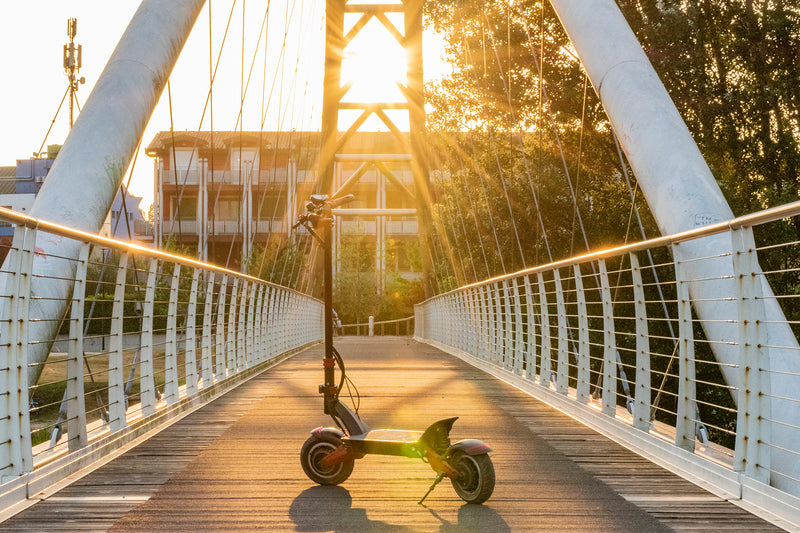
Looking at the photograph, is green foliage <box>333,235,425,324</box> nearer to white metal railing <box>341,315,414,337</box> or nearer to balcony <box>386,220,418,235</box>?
white metal railing <box>341,315,414,337</box>

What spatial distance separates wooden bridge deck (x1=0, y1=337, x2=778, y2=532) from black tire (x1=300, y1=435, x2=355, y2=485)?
54 mm

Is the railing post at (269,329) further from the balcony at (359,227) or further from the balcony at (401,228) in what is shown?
the balcony at (401,228)

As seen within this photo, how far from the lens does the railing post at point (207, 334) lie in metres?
7.63

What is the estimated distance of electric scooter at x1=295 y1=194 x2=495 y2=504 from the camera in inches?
149

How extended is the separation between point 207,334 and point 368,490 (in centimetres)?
386

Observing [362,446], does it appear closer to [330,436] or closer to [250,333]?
[330,436]

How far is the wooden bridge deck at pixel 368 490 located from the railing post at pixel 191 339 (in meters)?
0.69

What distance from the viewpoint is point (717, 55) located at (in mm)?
17109

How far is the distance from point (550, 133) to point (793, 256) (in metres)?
5.01

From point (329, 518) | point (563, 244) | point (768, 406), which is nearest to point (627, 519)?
point (768, 406)

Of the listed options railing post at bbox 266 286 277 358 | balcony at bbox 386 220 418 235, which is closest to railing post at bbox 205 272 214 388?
railing post at bbox 266 286 277 358

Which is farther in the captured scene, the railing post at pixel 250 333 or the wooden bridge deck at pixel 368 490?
the railing post at pixel 250 333

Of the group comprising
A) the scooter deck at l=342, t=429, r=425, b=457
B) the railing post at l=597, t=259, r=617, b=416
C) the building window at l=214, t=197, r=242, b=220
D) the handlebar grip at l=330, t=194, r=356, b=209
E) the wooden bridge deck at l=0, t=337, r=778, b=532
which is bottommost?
the wooden bridge deck at l=0, t=337, r=778, b=532

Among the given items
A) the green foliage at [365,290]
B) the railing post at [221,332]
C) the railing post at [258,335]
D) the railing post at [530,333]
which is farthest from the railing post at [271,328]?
the green foliage at [365,290]
